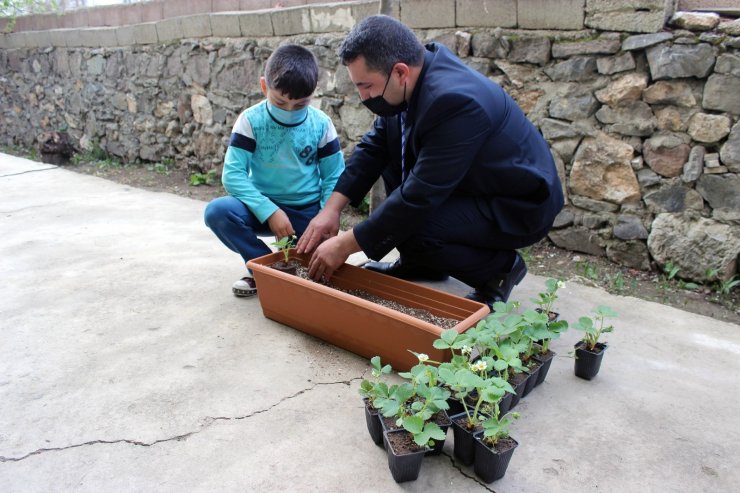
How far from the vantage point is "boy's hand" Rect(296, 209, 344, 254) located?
2.23m

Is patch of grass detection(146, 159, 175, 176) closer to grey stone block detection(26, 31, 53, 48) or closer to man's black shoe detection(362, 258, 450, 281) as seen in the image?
grey stone block detection(26, 31, 53, 48)

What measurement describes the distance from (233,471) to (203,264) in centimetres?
162

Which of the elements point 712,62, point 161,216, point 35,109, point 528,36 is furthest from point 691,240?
point 35,109

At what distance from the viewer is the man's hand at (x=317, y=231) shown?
2.23 m

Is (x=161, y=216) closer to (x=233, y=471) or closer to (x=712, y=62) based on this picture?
(x=233, y=471)

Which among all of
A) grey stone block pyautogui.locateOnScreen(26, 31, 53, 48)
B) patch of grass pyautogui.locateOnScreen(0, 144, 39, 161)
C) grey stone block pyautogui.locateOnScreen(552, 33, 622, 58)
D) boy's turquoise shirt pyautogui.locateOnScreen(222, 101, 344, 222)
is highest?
grey stone block pyautogui.locateOnScreen(26, 31, 53, 48)

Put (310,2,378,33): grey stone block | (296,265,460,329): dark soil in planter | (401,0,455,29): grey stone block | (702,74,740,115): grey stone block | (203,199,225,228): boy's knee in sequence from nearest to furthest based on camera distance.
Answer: (296,265,460,329): dark soil in planter → (203,199,225,228): boy's knee → (702,74,740,115): grey stone block → (401,0,455,29): grey stone block → (310,2,378,33): grey stone block

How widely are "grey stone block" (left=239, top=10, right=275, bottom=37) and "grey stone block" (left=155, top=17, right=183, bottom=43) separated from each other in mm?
943

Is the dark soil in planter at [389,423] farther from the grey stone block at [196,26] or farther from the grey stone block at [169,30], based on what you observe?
the grey stone block at [169,30]

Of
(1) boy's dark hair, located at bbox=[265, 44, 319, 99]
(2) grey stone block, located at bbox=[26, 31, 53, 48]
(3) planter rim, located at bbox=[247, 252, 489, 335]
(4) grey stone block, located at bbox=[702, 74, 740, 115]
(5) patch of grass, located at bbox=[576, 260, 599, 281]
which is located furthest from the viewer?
(2) grey stone block, located at bbox=[26, 31, 53, 48]

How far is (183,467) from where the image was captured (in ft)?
4.74

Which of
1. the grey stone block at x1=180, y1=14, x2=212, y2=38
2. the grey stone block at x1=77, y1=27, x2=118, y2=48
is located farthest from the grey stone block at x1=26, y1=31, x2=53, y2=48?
the grey stone block at x1=180, y1=14, x2=212, y2=38

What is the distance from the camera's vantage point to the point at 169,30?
207 inches

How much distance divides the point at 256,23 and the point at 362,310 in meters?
3.40
